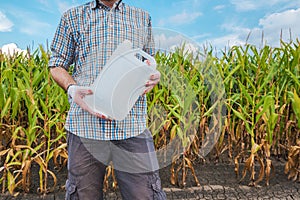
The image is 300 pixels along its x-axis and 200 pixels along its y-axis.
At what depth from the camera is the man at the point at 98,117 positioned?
1.35 meters

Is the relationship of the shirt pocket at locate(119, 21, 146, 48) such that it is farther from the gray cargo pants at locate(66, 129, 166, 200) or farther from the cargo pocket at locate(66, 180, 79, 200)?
the cargo pocket at locate(66, 180, 79, 200)

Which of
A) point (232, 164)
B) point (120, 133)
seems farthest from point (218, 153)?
point (120, 133)

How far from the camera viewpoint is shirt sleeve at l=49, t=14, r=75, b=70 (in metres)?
1.38

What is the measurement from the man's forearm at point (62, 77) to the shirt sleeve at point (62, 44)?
19 mm

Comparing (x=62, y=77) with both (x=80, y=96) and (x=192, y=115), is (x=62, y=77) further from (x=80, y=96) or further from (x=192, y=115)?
(x=192, y=115)

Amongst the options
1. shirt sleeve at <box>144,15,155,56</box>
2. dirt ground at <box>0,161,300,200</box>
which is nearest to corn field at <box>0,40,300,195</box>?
dirt ground at <box>0,161,300,200</box>

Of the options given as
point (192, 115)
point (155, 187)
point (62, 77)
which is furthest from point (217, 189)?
point (62, 77)

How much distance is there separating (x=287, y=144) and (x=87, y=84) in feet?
7.65

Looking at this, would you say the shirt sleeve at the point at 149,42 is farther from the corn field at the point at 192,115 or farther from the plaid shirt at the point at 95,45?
→ the corn field at the point at 192,115

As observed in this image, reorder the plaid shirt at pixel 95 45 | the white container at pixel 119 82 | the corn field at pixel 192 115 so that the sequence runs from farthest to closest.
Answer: the corn field at pixel 192 115 → the plaid shirt at pixel 95 45 → the white container at pixel 119 82

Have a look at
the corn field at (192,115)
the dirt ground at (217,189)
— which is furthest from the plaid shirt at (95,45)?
the dirt ground at (217,189)

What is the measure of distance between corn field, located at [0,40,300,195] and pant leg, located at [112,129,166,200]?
946 mm

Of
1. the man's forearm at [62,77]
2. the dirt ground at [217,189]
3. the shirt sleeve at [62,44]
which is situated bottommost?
the dirt ground at [217,189]

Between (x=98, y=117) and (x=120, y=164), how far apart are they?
206mm
